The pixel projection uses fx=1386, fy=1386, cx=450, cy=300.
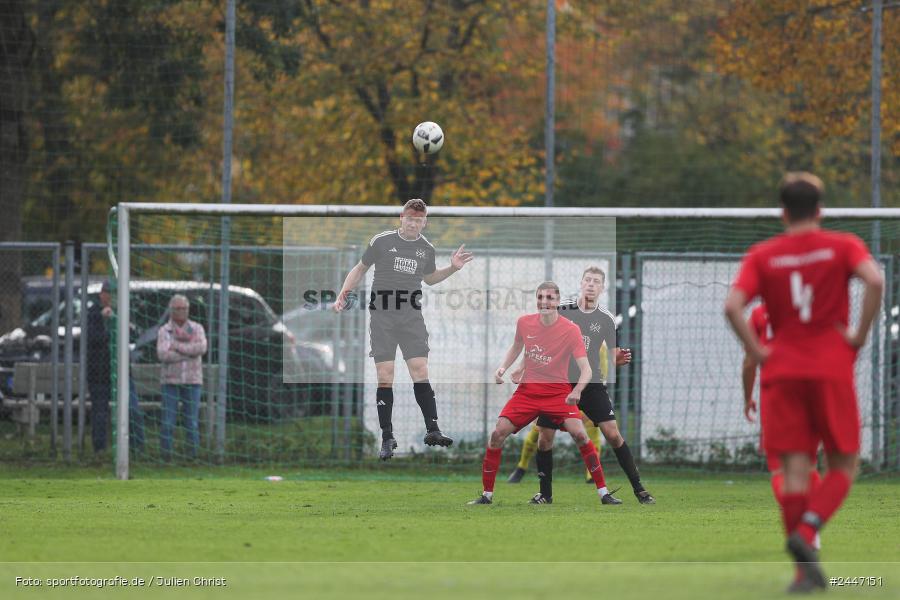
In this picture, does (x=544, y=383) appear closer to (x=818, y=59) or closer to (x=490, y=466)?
(x=490, y=466)

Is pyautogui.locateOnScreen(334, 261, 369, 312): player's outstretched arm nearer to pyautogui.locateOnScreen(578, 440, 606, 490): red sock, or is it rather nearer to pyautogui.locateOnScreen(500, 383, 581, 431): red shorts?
pyautogui.locateOnScreen(500, 383, 581, 431): red shorts

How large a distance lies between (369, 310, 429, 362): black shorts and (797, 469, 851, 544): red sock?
21.2 ft

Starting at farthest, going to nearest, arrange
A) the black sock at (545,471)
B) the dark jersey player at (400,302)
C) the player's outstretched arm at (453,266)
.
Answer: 1. the dark jersey player at (400,302)
2. the black sock at (545,471)
3. the player's outstretched arm at (453,266)

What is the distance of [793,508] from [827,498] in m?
0.17

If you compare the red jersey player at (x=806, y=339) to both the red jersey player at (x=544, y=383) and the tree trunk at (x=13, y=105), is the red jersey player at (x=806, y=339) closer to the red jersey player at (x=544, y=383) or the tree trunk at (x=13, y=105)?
the red jersey player at (x=544, y=383)

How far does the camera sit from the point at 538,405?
1185cm

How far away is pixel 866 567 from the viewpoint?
7477 millimetres

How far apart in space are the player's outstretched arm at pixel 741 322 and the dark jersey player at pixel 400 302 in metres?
5.66

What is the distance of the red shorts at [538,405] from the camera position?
1183 centimetres

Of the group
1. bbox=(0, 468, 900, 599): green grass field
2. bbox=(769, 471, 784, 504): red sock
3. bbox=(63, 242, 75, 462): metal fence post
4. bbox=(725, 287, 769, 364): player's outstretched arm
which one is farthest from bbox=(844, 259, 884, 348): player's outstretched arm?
bbox=(63, 242, 75, 462): metal fence post

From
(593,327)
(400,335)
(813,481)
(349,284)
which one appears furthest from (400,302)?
(813,481)

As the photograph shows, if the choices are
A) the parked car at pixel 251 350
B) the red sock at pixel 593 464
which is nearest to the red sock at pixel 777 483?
the red sock at pixel 593 464

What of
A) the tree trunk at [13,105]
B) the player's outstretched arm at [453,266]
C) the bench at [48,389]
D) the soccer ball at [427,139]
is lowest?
the bench at [48,389]

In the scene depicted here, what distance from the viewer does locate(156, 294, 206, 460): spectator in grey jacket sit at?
15.8 metres
